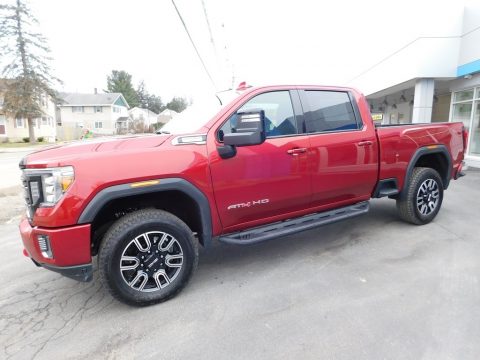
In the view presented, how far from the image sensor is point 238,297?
3.09m

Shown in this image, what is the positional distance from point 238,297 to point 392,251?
2.12 metres

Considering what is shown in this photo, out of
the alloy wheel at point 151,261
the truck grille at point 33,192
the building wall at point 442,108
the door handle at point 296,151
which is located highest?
the building wall at point 442,108

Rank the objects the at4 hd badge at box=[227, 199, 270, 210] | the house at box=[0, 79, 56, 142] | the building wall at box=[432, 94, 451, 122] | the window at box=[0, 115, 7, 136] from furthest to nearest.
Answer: the window at box=[0, 115, 7, 136] → the house at box=[0, 79, 56, 142] → the building wall at box=[432, 94, 451, 122] → the at4 hd badge at box=[227, 199, 270, 210]

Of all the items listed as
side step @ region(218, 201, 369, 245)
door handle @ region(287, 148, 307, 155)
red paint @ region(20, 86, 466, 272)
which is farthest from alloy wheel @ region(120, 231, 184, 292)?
door handle @ region(287, 148, 307, 155)

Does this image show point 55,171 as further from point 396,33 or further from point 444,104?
point 444,104

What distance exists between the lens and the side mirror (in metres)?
2.91

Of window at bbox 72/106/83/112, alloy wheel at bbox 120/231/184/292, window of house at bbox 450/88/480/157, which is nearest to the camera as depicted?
alloy wheel at bbox 120/231/184/292

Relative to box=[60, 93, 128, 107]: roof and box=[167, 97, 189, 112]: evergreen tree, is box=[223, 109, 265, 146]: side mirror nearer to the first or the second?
box=[60, 93, 128, 107]: roof

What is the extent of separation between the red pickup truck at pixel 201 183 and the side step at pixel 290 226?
1 cm

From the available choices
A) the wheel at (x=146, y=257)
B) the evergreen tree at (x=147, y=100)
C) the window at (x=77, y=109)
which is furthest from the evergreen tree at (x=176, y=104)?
the wheel at (x=146, y=257)

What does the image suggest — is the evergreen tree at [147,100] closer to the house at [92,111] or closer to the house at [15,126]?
the house at [92,111]

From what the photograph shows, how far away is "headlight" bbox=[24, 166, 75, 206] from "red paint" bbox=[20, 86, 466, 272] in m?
0.05

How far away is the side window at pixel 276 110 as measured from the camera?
346 centimetres

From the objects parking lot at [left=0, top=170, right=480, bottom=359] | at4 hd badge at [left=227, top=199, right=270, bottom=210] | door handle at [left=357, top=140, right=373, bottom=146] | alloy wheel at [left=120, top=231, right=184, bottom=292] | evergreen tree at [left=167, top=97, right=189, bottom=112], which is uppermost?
evergreen tree at [left=167, top=97, right=189, bottom=112]
